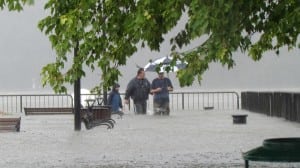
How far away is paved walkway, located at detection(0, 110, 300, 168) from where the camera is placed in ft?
43.3

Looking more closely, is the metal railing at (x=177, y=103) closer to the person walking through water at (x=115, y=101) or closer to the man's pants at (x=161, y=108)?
the person walking through water at (x=115, y=101)

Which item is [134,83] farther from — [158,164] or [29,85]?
[29,85]

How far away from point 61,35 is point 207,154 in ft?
16.5

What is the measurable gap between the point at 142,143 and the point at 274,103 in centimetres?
1065

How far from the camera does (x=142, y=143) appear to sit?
16.6 m

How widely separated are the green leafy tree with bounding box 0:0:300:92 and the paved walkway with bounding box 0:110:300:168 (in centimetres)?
214

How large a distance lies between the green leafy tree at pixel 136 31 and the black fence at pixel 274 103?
1171 cm

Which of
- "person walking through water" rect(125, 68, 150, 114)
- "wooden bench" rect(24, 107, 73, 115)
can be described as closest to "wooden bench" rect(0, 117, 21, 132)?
"wooden bench" rect(24, 107, 73, 115)

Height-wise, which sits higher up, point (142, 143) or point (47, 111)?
point (47, 111)

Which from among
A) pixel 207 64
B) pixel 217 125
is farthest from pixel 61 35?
pixel 217 125

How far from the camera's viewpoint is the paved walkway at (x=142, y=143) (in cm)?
1320

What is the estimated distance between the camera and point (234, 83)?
201 ft

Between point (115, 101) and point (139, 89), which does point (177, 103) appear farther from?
point (139, 89)

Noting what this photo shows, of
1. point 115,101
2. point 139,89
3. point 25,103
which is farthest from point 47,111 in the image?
point 25,103
